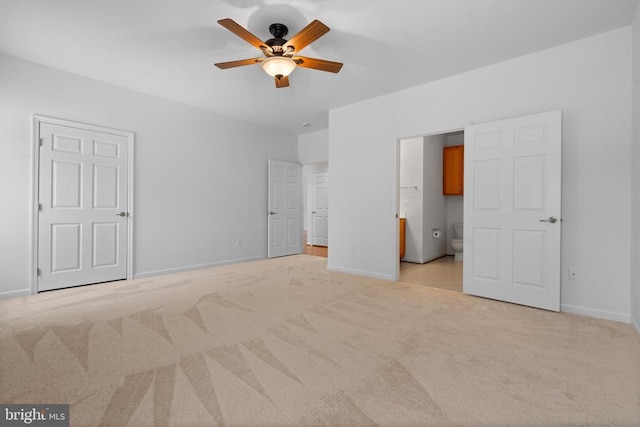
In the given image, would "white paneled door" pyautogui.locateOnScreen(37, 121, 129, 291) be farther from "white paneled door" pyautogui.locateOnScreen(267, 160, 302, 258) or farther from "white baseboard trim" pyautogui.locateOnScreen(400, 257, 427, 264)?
"white baseboard trim" pyautogui.locateOnScreen(400, 257, 427, 264)

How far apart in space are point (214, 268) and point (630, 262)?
5.40 metres

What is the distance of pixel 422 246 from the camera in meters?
5.81

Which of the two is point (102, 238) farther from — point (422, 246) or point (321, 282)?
point (422, 246)

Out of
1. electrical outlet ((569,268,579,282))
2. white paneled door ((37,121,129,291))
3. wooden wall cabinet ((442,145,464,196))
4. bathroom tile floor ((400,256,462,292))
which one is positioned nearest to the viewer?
electrical outlet ((569,268,579,282))

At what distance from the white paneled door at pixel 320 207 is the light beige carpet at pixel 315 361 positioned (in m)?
5.07

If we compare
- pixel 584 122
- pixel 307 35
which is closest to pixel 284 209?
pixel 307 35

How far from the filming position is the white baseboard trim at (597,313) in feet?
9.20

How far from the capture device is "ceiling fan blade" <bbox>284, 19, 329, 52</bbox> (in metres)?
2.33

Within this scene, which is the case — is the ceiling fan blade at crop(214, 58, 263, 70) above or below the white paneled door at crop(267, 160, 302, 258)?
above

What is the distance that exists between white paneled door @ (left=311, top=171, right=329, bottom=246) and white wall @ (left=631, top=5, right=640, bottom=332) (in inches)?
249

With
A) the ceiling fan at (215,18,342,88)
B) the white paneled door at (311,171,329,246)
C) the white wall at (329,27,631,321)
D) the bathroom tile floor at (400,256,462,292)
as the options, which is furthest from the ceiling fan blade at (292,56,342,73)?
the white paneled door at (311,171,329,246)

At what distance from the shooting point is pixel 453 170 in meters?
6.47

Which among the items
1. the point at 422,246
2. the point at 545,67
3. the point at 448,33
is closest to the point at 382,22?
the point at 448,33

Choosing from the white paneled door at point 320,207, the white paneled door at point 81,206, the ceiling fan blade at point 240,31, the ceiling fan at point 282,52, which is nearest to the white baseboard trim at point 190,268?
the white paneled door at point 81,206
